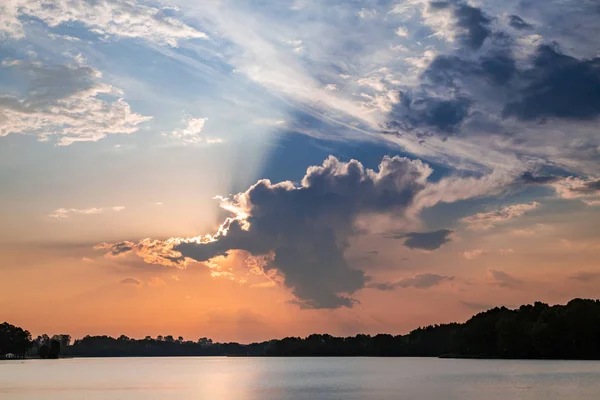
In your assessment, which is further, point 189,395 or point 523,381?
point 523,381

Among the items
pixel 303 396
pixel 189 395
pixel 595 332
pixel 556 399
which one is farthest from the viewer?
pixel 595 332

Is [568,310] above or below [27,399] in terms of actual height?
above

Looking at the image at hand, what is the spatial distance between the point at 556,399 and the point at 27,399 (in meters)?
64.1

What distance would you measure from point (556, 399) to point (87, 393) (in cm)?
6505

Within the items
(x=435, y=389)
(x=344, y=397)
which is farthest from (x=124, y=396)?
(x=435, y=389)

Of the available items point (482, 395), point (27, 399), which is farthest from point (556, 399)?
point (27, 399)

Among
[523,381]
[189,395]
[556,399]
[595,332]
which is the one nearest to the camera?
[556,399]

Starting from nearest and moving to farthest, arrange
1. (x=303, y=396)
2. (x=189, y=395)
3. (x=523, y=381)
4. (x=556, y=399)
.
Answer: (x=556, y=399) → (x=303, y=396) → (x=189, y=395) → (x=523, y=381)

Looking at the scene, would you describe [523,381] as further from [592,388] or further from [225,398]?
[225,398]

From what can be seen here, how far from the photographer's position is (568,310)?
199250 millimetres

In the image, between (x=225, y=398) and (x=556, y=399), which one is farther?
(x=225, y=398)

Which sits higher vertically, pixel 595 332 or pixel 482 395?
pixel 595 332

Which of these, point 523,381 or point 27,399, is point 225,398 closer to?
point 27,399

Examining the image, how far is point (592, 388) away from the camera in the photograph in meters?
87.9
